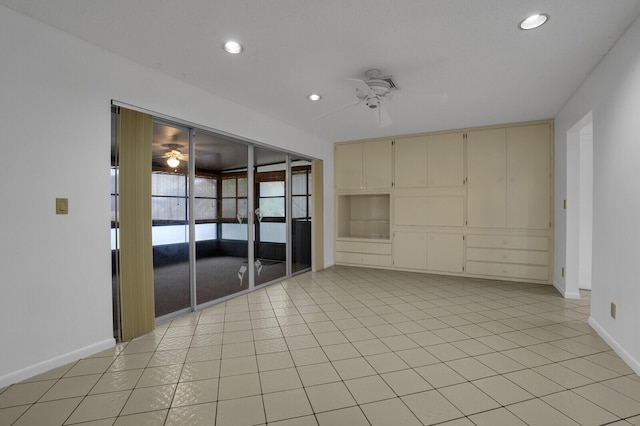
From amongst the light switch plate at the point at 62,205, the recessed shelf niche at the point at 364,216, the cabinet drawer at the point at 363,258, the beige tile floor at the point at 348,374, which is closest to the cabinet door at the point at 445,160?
the recessed shelf niche at the point at 364,216

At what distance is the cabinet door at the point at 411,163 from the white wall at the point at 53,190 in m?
4.36

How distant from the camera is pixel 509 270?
506cm

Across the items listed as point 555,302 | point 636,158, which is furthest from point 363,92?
point 555,302

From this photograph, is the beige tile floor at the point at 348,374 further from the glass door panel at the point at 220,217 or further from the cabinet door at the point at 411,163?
the cabinet door at the point at 411,163

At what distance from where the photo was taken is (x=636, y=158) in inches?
89.7

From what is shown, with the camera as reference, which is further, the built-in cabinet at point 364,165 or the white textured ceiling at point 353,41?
the built-in cabinet at point 364,165

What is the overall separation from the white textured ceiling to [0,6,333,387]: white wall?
24cm

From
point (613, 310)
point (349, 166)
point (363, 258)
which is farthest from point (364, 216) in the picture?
point (613, 310)

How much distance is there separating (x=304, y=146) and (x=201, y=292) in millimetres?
3033

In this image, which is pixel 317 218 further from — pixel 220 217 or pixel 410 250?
pixel 220 217

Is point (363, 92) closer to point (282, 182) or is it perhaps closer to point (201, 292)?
point (282, 182)

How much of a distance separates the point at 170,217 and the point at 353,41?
8.48 feet

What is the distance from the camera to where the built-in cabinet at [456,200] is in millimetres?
4875

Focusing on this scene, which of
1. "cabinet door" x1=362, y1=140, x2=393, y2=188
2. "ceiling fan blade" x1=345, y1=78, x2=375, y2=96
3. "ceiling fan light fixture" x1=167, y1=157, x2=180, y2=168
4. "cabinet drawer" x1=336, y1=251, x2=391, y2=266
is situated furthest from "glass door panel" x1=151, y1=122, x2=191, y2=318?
"cabinet door" x1=362, y1=140, x2=393, y2=188
